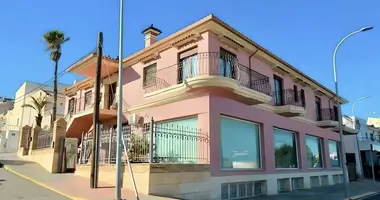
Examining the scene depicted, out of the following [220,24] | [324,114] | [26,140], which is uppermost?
[220,24]

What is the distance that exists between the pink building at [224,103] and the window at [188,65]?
1.9 inches

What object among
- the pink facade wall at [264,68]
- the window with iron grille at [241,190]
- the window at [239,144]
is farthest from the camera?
the pink facade wall at [264,68]

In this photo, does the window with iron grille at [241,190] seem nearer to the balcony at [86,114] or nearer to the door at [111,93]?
the balcony at [86,114]

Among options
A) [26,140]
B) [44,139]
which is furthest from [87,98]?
[26,140]

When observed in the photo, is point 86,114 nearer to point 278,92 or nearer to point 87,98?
point 87,98

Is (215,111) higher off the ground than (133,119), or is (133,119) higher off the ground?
(133,119)

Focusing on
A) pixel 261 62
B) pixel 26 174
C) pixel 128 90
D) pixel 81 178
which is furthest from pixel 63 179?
pixel 261 62

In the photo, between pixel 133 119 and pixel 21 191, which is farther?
pixel 133 119

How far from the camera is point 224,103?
45.5 feet

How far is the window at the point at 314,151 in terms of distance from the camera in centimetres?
2178

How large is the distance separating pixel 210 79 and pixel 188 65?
232 cm

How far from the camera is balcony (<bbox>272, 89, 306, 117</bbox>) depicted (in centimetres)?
1795

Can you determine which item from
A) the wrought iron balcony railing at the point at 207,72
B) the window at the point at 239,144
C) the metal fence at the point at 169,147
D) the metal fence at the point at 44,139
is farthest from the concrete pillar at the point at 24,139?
the window at the point at 239,144

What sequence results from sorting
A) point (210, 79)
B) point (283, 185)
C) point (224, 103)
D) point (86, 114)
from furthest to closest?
point (86, 114), point (283, 185), point (224, 103), point (210, 79)
